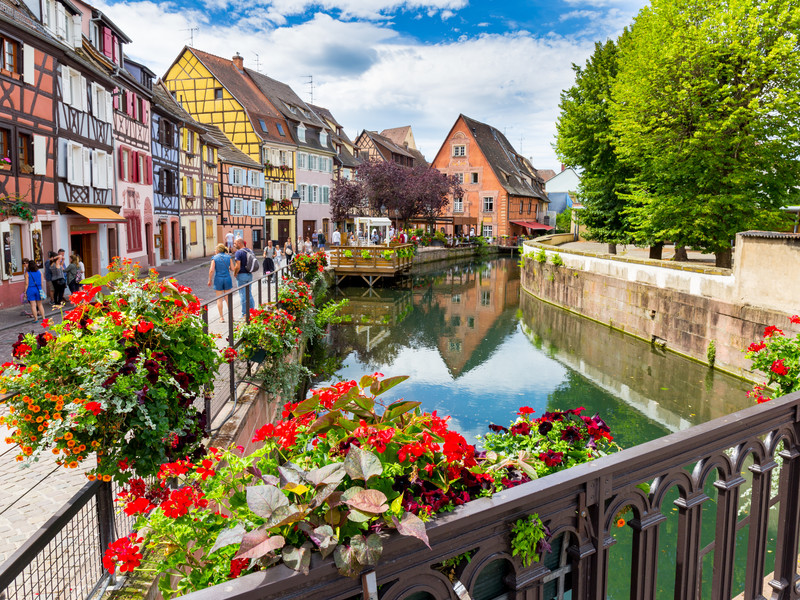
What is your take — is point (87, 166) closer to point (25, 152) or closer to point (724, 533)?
point (25, 152)

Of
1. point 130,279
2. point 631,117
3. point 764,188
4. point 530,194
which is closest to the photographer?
point 130,279

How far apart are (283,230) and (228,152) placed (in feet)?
28.9

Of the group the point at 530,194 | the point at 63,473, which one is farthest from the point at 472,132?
the point at 63,473

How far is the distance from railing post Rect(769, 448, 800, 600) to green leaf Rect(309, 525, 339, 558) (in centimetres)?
190

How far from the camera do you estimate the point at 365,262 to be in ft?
105

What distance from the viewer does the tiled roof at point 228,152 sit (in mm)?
37656

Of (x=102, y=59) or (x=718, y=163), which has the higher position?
(x=102, y=59)

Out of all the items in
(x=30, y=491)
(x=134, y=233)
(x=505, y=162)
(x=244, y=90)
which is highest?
(x=244, y=90)

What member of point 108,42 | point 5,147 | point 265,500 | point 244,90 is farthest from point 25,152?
point 244,90

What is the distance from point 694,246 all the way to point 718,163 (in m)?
3.20

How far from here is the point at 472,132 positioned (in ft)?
203

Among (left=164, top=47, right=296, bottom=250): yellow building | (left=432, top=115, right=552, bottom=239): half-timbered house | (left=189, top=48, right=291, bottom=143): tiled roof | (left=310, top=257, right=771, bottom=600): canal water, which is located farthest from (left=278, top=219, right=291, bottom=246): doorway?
(left=310, top=257, right=771, bottom=600): canal water

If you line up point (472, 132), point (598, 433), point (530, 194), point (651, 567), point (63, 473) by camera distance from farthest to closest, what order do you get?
point (530, 194) < point (472, 132) < point (63, 473) < point (598, 433) < point (651, 567)

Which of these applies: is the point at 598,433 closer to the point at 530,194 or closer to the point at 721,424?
the point at 721,424
